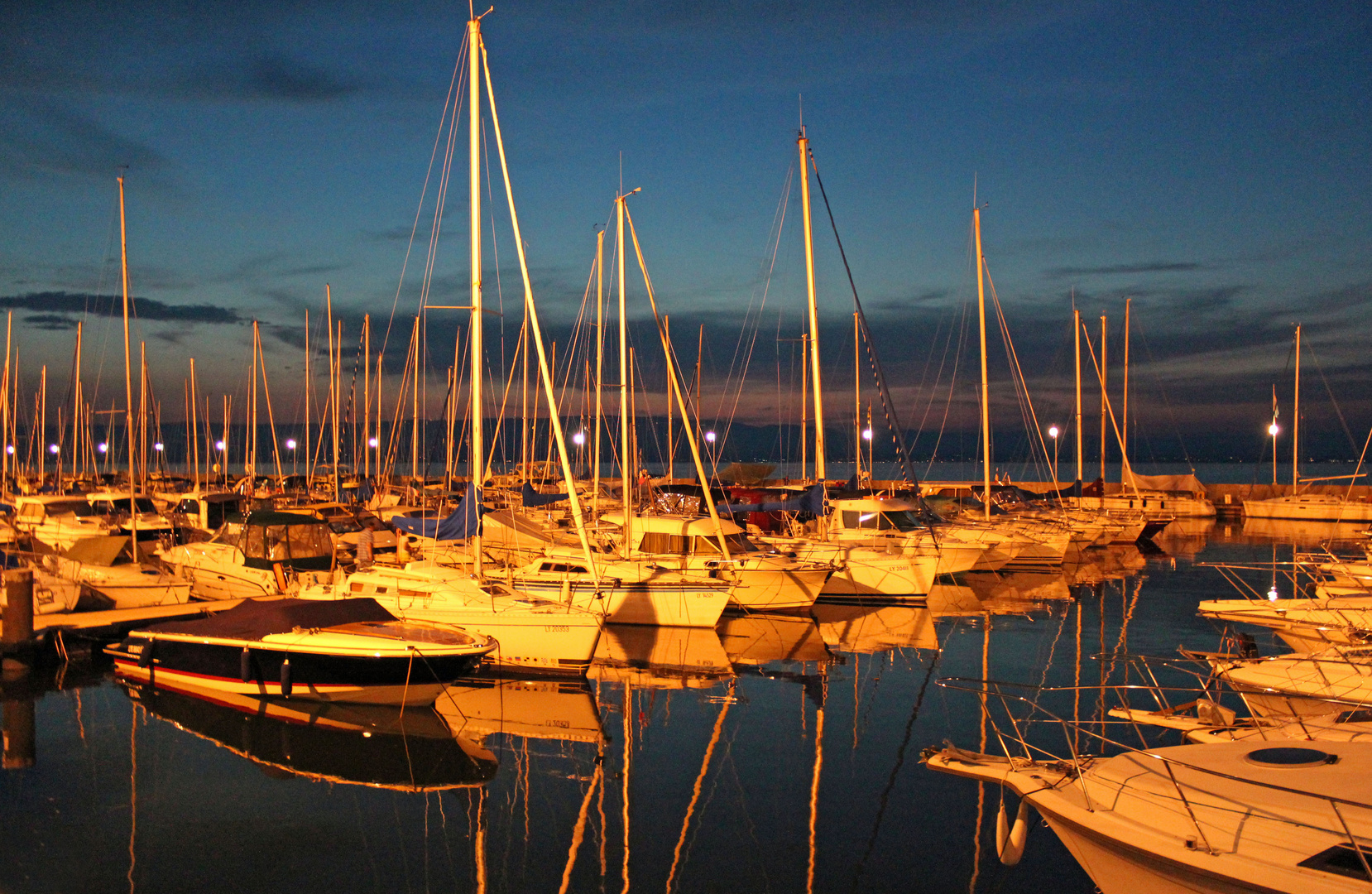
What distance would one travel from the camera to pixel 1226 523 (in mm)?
57500

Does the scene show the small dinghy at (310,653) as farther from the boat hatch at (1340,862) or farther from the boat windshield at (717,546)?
the boat hatch at (1340,862)

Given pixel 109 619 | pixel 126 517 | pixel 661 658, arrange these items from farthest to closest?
1. pixel 126 517
2. pixel 109 619
3. pixel 661 658

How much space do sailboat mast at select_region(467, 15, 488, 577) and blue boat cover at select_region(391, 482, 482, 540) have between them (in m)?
0.29

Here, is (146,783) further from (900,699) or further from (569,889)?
(900,699)

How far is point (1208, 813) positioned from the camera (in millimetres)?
7070

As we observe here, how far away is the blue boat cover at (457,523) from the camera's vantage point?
1955 centimetres

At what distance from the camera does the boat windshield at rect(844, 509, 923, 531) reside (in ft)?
96.6

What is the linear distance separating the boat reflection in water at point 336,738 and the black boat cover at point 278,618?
121 centimetres

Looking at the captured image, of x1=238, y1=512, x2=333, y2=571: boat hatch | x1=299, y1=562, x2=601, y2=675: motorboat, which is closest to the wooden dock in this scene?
x1=238, y1=512, x2=333, y2=571: boat hatch

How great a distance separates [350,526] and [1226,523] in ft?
Result: 170

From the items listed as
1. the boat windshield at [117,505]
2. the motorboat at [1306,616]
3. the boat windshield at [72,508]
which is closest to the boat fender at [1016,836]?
the motorboat at [1306,616]

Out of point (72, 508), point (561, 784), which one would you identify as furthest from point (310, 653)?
point (72, 508)

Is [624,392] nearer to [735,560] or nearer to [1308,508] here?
[735,560]

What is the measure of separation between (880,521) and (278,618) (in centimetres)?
1883
